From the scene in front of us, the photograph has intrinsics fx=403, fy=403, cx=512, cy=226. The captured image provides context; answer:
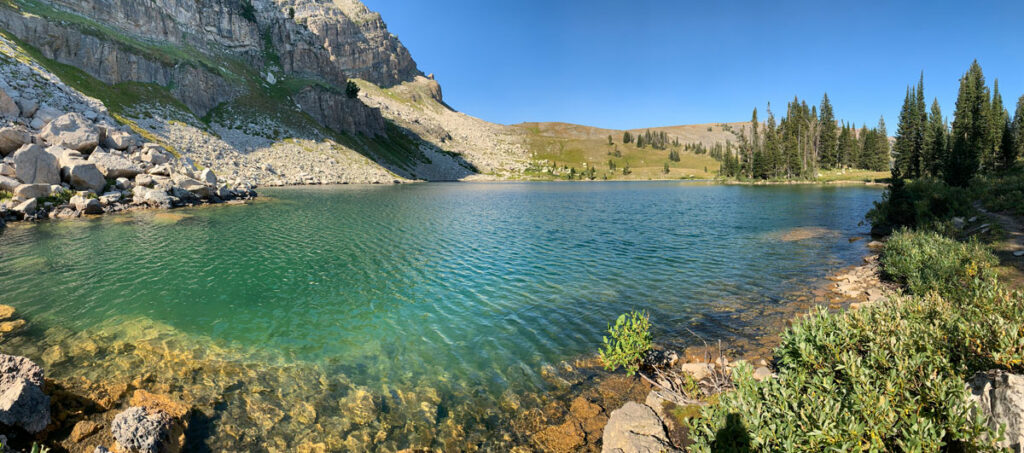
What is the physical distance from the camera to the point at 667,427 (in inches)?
369

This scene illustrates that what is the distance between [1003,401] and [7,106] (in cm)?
8357

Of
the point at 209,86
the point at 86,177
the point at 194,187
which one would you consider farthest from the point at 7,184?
the point at 209,86

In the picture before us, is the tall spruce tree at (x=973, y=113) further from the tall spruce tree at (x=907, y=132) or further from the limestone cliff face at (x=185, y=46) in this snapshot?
the limestone cliff face at (x=185, y=46)

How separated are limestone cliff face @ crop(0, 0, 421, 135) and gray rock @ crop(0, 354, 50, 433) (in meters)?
132

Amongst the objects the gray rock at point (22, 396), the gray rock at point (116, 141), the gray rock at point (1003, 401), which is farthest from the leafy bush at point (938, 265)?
the gray rock at point (116, 141)

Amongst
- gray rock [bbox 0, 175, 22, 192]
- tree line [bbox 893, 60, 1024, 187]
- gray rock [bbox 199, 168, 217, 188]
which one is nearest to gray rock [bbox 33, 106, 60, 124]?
gray rock [bbox 0, 175, 22, 192]

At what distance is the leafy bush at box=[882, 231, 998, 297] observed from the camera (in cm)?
1511

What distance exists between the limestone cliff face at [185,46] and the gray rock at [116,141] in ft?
214

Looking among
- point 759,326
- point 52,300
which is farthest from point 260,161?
point 759,326

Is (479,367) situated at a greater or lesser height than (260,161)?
lesser

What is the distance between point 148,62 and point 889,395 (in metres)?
160

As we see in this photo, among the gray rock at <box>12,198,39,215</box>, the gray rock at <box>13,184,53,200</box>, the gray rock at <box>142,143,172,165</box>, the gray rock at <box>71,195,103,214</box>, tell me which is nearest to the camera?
the gray rock at <box>12,198,39,215</box>

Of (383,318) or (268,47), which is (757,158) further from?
(268,47)

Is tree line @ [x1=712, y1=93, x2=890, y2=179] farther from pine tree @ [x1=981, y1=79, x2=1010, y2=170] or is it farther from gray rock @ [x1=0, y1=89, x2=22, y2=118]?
gray rock @ [x1=0, y1=89, x2=22, y2=118]
